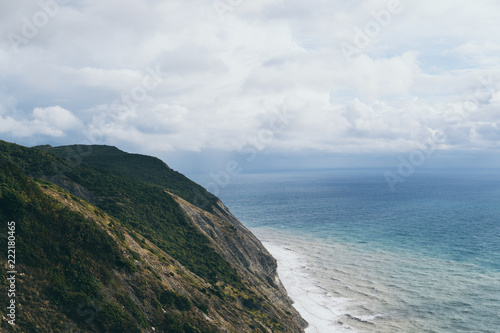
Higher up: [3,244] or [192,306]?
[3,244]

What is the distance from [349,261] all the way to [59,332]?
2790 inches

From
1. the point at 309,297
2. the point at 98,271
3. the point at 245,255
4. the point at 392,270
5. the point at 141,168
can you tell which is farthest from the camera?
the point at 141,168

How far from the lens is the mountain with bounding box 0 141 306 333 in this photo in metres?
20.9

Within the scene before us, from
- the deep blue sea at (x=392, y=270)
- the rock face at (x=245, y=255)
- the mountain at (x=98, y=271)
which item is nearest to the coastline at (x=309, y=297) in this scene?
the deep blue sea at (x=392, y=270)

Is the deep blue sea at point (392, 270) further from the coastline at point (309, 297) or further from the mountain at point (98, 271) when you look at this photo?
the mountain at point (98, 271)

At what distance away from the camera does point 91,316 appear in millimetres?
21578

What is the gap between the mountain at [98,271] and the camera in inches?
824

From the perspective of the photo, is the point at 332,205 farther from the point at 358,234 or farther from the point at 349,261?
the point at 349,261

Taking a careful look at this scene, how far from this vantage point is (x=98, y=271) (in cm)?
2450

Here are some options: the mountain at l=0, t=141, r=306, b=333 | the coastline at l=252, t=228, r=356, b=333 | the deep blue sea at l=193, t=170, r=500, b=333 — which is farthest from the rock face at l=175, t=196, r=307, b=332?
the deep blue sea at l=193, t=170, r=500, b=333

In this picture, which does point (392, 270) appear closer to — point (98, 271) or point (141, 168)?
point (98, 271)

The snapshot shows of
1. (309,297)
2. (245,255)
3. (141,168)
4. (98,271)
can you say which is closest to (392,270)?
(309,297)

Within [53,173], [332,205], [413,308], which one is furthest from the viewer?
[332,205]

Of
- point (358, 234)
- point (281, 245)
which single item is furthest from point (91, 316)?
point (358, 234)
